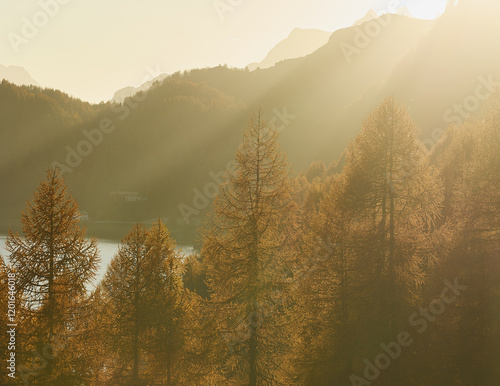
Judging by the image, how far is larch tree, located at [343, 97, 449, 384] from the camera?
53.7 feet

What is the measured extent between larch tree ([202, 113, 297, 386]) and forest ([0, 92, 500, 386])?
0.05 m

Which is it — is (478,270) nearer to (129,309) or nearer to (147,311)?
(147,311)

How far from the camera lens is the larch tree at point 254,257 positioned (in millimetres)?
15586

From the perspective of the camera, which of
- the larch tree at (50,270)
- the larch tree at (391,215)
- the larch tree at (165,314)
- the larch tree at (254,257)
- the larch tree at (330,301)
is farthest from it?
the larch tree at (165,314)

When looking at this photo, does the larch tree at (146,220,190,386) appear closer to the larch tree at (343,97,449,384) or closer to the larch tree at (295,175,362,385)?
the larch tree at (295,175,362,385)

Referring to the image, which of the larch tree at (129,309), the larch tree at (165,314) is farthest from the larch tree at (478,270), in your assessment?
the larch tree at (129,309)

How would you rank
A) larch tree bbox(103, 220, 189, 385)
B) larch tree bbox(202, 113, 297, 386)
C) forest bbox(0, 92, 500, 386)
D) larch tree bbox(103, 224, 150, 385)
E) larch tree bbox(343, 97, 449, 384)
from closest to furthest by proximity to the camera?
larch tree bbox(202, 113, 297, 386) < forest bbox(0, 92, 500, 386) < larch tree bbox(343, 97, 449, 384) < larch tree bbox(103, 224, 150, 385) < larch tree bbox(103, 220, 189, 385)

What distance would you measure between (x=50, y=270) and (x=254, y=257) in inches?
315

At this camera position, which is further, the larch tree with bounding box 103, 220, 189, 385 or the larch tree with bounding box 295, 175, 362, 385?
the larch tree with bounding box 103, 220, 189, 385

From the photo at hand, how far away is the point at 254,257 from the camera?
15523 mm

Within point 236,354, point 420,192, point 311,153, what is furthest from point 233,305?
point 311,153

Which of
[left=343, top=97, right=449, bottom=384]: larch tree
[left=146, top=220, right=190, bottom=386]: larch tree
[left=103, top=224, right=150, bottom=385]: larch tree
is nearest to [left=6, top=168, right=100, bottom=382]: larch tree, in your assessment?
[left=103, top=224, right=150, bottom=385]: larch tree

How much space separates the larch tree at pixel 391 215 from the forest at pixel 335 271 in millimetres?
53

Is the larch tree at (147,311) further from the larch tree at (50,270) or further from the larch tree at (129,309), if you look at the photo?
the larch tree at (50,270)
